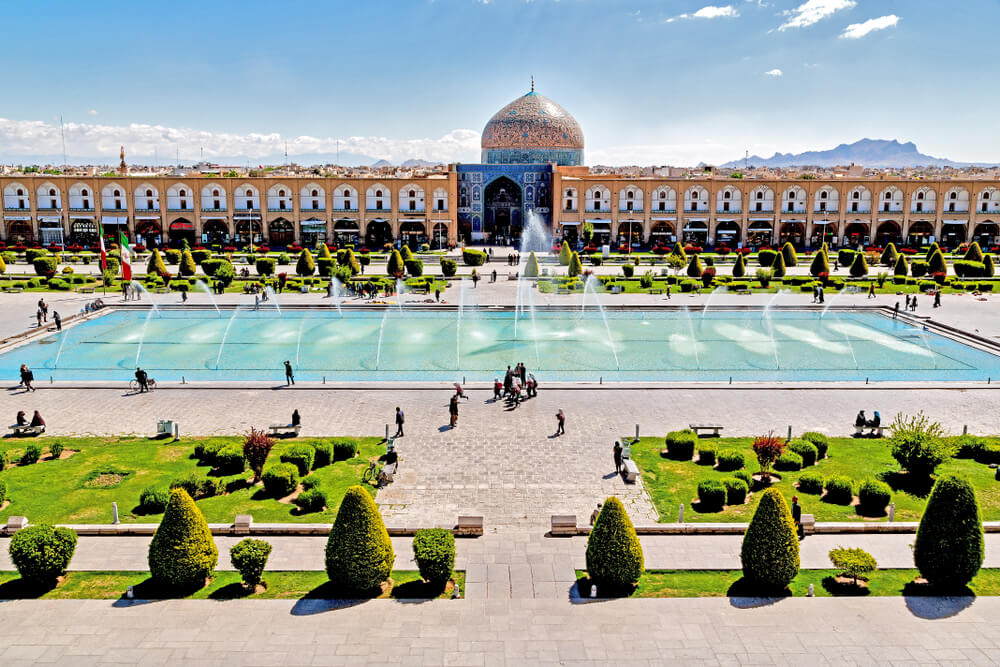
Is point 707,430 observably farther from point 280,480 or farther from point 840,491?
point 280,480

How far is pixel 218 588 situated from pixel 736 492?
7521mm

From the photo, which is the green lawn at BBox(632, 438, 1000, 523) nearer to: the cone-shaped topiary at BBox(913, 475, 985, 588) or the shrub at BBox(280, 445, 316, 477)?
the cone-shaped topiary at BBox(913, 475, 985, 588)

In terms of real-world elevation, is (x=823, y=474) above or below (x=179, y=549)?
below

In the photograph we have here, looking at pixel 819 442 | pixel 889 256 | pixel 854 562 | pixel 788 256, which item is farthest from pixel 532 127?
pixel 854 562

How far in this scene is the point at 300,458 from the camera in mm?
12586

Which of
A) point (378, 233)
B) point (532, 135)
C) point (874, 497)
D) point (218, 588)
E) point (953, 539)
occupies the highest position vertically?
point (532, 135)

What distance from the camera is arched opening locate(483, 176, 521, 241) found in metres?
53.8

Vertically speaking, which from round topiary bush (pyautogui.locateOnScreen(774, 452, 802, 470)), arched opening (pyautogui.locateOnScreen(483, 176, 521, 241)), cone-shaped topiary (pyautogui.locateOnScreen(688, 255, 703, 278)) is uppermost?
arched opening (pyautogui.locateOnScreen(483, 176, 521, 241))

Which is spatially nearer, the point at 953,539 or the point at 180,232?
the point at 953,539

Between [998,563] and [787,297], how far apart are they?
23.6 metres

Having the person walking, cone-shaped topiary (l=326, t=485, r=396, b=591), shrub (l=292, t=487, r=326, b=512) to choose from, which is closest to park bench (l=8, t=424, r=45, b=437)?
shrub (l=292, t=487, r=326, b=512)

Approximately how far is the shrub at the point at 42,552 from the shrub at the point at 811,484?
10.5 m

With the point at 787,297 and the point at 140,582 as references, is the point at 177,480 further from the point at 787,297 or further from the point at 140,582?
the point at 787,297

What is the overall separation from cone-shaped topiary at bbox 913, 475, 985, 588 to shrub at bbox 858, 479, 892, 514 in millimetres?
2349
